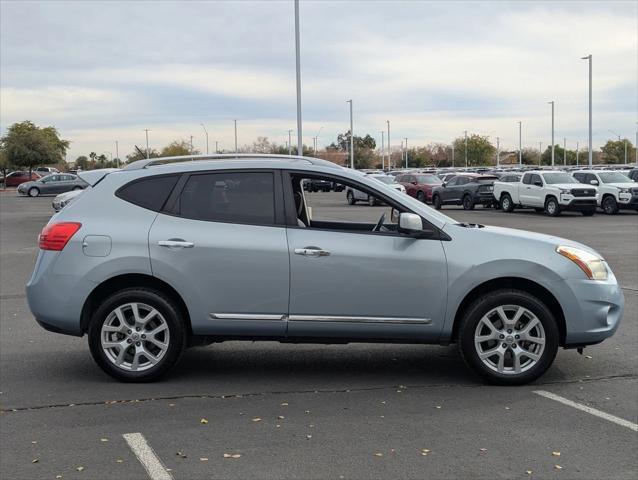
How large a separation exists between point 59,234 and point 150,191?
81cm

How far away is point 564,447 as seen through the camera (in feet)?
16.2

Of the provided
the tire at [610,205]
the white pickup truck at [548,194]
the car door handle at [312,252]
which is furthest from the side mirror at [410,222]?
the tire at [610,205]

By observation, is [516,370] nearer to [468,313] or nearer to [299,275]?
[468,313]

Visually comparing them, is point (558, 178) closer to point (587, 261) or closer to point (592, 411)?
point (587, 261)

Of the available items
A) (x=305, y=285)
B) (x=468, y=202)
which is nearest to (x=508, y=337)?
(x=305, y=285)

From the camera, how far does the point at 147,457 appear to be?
4754mm

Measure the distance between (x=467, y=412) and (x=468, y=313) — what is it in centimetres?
92

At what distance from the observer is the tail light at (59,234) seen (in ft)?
21.1

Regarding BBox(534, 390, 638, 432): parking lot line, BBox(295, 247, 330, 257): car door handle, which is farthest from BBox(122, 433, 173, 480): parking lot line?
BBox(534, 390, 638, 432): parking lot line

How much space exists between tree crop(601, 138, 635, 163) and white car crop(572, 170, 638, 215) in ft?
361

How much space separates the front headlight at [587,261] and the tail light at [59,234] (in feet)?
12.9

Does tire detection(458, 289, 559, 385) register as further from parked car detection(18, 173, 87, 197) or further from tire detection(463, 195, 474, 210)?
parked car detection(18, 173, 87, 197)

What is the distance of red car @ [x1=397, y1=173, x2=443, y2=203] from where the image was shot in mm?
40281

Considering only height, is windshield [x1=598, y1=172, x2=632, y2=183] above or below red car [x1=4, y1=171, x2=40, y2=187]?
below
